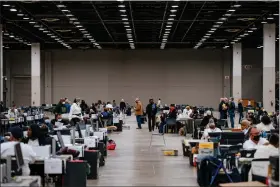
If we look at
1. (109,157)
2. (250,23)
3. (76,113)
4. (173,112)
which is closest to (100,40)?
(250,23)

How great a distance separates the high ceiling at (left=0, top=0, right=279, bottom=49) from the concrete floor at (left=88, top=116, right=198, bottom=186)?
27.5ft

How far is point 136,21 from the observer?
35031 millimetres

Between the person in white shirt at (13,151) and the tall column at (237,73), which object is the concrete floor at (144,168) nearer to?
the person in white shirt at (13,151)

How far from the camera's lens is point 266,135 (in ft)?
52.3

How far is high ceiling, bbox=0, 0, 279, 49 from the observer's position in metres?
28.6

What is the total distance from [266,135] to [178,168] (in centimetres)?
260

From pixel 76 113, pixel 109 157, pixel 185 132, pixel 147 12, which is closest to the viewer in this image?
pixel 109 157

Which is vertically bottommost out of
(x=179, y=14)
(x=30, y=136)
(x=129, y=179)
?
(x=129, y=179)

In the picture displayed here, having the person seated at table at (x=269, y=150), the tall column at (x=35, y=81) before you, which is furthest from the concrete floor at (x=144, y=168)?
the tall column at (x=35, y=81)

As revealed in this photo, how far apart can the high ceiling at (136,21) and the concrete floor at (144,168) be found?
839 centimetres

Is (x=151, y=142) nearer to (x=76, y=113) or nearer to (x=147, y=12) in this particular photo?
(x=76, y=113)

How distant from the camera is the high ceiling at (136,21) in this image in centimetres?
2856

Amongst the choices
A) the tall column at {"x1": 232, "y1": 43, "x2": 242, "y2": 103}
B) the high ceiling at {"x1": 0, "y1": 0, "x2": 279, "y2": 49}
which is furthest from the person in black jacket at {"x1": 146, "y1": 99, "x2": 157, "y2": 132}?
the tall column at {"x1": 232, "y1": 43, "x2": 242, "y2": 103}

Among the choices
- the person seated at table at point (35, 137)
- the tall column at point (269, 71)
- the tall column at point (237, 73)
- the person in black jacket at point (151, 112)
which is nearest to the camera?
the person seated at table at point (35, 137)
